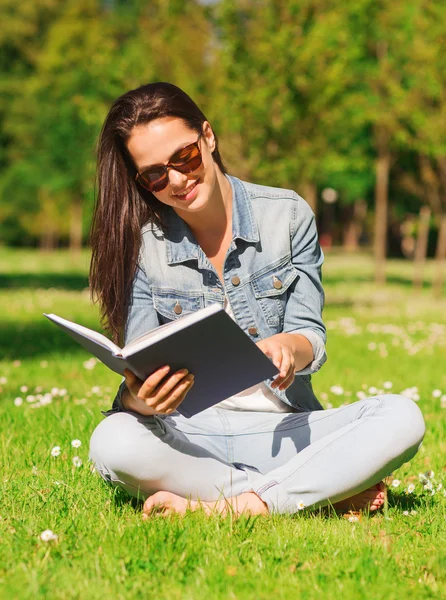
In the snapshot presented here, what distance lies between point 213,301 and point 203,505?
833mm

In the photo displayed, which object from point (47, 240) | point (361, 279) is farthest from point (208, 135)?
point (47, 240)

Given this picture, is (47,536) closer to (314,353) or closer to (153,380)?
(153,380)

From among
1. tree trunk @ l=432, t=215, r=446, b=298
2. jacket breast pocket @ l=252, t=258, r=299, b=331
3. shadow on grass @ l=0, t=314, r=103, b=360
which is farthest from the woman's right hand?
tree trunk @ l=432, t=215, r=446, b=298

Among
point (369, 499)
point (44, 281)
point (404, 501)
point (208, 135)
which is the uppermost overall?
point (208, 135)

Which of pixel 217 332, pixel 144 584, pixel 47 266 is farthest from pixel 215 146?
pixel 47 266

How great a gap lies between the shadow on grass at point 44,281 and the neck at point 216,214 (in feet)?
41.1

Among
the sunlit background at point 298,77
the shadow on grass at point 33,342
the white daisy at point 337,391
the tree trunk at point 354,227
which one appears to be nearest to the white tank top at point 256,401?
the white daisy at point 337,391

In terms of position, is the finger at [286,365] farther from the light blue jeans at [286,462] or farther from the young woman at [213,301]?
the light blue jeans at [286,462]

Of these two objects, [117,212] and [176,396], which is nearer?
[176,396]

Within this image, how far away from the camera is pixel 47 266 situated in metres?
26.1

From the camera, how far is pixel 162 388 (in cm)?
281

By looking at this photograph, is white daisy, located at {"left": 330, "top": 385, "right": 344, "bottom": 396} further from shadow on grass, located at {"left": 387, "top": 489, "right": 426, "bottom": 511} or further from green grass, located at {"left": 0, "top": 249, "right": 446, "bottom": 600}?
shadow on grass, located at {"left": 387, "top": 489, "right": 426, "bottom": 511}

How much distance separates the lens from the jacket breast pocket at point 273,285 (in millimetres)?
3488

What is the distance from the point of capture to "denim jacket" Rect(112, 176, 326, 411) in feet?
11.4
